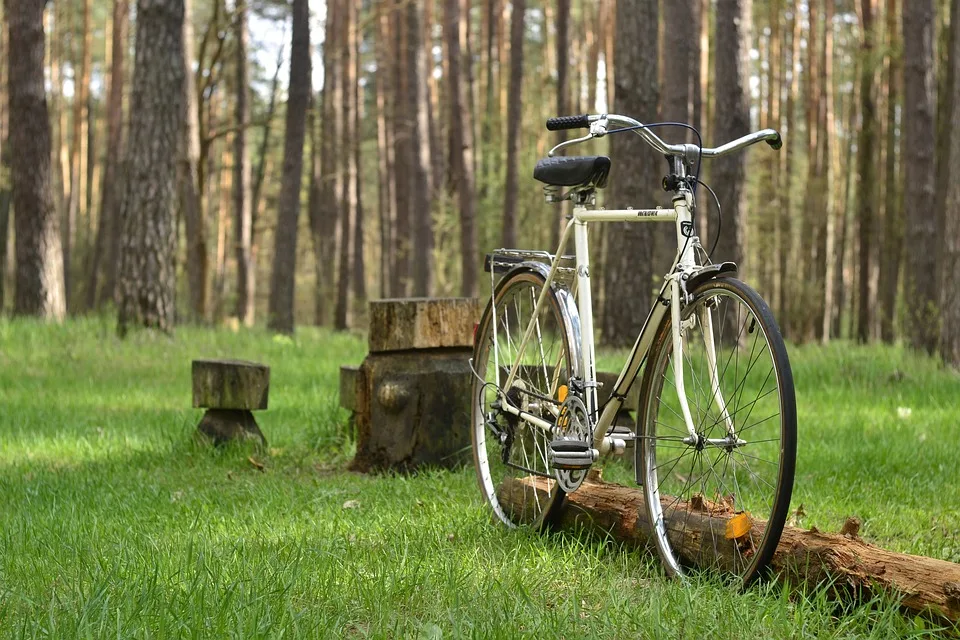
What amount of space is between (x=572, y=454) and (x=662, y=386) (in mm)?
→ 392

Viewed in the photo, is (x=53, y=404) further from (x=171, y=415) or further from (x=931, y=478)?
(x=931, y=478)

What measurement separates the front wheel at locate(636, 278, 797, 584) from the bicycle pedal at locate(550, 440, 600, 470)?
6.7 inches

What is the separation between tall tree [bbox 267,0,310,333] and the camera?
14.9m

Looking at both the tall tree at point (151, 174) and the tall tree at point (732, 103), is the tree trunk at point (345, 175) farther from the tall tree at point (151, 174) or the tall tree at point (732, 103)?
the tall tree at point (732, 103)

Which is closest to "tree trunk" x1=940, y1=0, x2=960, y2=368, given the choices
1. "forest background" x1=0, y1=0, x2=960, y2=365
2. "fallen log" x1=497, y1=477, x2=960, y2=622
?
"forest background" x1=0, y1=0, x2=960, y2=365

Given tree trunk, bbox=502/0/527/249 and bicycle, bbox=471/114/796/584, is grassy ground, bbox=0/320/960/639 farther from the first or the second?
tree trunk, bbox=502/0/527/249

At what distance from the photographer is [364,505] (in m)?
4.73

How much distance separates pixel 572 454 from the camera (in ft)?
11.9

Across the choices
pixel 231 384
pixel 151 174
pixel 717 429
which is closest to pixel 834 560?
pixel 717 429

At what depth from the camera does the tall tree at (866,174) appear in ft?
61.7

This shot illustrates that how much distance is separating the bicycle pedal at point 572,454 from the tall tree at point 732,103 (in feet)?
26.5

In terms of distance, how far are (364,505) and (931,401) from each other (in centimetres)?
507

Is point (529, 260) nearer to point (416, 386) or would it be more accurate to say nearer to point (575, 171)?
point (575, 171)

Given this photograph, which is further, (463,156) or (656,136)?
(463,156)
